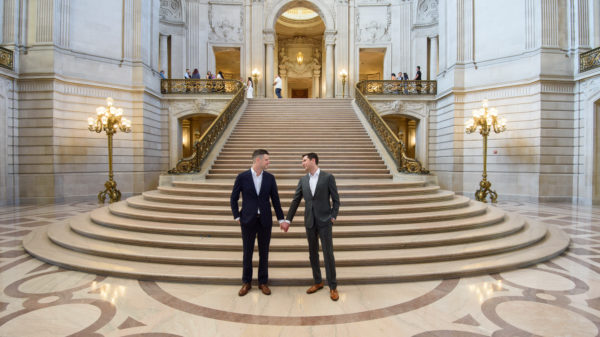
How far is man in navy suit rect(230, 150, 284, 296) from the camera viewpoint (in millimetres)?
3383

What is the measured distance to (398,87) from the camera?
15852mm

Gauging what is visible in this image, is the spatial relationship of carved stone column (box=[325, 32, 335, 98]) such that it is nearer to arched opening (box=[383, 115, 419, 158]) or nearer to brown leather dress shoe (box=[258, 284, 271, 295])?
arched opening (box=[383, 115, 419, 158])

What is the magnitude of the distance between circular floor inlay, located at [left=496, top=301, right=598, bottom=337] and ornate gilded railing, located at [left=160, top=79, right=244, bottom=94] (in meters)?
14.1

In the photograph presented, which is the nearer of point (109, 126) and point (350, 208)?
point (350, 208)

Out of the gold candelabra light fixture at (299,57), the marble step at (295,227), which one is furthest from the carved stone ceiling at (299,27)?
the marble step at (295,227)

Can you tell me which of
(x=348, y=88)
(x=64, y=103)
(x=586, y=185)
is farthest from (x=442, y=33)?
(x=64, y=103)

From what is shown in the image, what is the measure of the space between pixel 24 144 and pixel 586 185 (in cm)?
1925

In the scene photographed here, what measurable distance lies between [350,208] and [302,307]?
2740 millimetres

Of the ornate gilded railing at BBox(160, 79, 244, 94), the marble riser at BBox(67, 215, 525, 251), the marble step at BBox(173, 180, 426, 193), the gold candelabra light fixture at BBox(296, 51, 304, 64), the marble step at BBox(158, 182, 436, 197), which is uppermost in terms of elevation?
the gold candelabra light fixture at BBox(296, 51, 304, 64)

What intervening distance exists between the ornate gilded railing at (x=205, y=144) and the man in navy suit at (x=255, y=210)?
4824 millimetres

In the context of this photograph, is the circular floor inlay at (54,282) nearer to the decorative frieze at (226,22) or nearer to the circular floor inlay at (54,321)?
the circular floor inlay at (54,321)

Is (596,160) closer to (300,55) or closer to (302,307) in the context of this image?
(302,307)

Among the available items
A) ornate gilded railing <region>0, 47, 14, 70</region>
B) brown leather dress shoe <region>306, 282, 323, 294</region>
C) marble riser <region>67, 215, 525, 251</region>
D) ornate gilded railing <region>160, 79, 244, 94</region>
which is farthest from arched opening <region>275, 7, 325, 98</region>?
brown leather dress shoe <region>306, 282, 323, 294</region>

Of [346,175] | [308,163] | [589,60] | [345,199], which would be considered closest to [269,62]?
[346,175]
